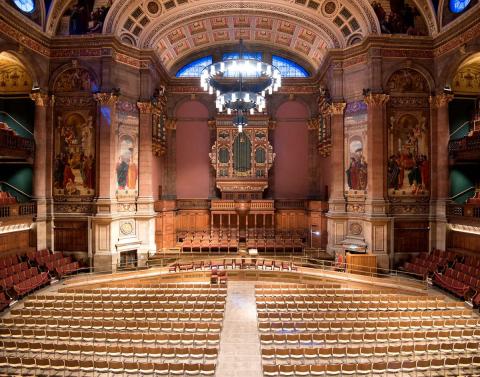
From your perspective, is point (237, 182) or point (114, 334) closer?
point (114, 334)

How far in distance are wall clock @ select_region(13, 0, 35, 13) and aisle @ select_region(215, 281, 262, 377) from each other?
1683cm

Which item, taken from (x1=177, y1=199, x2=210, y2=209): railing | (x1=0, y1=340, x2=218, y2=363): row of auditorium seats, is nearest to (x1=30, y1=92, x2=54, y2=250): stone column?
Answer: (x1=177, y1=199, x2=210, y2=209): railing

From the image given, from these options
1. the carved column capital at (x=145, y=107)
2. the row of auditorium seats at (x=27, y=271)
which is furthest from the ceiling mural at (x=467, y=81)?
the row of auditorium seats at (x=27, y=271)

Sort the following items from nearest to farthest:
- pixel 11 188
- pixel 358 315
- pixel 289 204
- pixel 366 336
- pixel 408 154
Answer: pixel 366 336 < pixel 358 315 < pixel 11 188 < pixel 408 154 < pixel 289 204

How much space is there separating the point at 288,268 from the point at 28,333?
11221mm

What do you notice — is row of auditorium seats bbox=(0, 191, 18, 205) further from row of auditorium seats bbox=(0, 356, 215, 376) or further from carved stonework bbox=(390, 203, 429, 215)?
carved stonework bbox=(390, 203, 429, 215)

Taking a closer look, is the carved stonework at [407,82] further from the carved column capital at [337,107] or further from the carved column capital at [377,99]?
the carved column capital at [337,107]

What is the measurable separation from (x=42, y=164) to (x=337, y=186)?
1599 centimetres

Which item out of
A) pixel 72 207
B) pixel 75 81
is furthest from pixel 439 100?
pixel 72 207

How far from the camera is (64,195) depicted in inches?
724

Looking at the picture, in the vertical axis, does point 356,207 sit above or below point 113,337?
above

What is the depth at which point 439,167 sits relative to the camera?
17.8 m

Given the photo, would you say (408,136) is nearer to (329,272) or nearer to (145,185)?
(329,272)

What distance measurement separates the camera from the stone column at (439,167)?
693 inches
